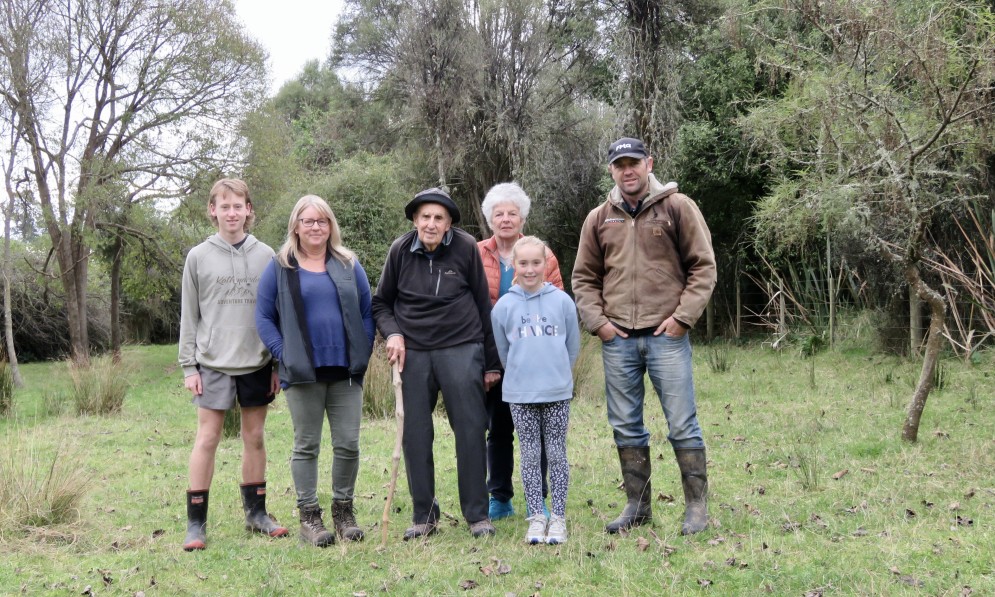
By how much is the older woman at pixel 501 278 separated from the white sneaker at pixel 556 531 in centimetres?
26

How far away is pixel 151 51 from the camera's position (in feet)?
59.5

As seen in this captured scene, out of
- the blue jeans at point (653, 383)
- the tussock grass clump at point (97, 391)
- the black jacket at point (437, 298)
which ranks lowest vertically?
the tussock grass clump at point (97, 391)

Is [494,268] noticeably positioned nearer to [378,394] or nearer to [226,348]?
[226,348]

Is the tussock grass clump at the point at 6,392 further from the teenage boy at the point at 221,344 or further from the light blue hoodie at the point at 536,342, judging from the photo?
the light blue hoodie at the point at 536,342

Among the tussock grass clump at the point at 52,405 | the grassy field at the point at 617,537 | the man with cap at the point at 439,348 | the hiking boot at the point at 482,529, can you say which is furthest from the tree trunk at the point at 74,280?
the hiking boot at the point at 482,529

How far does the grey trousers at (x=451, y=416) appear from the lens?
4172mm

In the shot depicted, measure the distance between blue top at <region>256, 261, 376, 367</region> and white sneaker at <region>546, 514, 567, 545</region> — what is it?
1297 mm

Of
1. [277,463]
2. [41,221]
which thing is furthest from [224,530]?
[41,221]

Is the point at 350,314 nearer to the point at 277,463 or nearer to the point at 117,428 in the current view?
the point at 277,463

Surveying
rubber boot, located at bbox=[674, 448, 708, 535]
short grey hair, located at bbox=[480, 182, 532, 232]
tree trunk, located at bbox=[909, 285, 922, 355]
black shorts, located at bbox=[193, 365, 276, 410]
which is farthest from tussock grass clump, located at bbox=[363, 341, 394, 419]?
tree trunk, located at bbox=[909, 285, 922, 355]

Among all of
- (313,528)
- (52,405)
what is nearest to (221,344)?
(313,528)

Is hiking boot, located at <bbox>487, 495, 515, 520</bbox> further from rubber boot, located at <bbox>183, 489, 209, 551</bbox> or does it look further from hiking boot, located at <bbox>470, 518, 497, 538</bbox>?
rubber boot, located at <bbox>183, 489, 209, 551</bbox>

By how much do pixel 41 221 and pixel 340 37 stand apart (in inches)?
424

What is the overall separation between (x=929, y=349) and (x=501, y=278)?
11.6 ft
